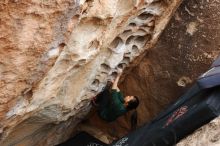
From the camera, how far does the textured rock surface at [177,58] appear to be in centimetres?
267

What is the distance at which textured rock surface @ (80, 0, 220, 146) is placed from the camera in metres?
2.67

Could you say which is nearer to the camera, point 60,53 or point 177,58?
point 60,53

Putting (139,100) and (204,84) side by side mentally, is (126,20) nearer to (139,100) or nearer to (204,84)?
(204,84)

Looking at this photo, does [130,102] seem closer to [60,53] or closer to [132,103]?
[132,103]

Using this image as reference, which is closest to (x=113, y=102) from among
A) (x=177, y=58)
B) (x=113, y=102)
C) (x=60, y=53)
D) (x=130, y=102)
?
(x=113, y=102)

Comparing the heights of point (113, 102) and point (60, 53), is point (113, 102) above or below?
below

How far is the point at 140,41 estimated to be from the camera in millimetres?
2695

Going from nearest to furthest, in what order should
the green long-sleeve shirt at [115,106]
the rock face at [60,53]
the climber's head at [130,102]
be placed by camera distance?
the rock face at [60,53] < the green long-sleeve shirt at [115,106] < the climber's head at [130,102]

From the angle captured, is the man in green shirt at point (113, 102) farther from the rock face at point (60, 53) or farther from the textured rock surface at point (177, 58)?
the textured rock surface at point (177, 58)

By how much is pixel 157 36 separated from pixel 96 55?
23.6 inches

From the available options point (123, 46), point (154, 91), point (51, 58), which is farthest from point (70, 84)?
point (154, 91)

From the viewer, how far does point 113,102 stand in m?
2.68

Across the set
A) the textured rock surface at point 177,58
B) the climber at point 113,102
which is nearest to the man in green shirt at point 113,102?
the climber at point 113,102

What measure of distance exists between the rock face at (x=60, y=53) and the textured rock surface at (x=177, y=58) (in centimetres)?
10
